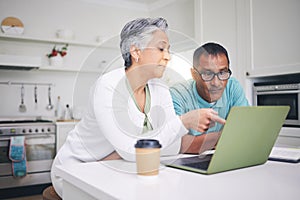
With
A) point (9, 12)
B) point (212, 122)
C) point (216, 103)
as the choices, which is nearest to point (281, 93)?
point (216, 103)

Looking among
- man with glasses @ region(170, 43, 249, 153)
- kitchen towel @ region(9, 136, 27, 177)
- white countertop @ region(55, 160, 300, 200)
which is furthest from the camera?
kitchen towel @ region(9, 136, 27, 177)

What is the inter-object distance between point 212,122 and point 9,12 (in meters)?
3.62

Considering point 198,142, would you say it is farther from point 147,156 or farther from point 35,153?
point 35,153

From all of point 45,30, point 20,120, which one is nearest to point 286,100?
point 20,120

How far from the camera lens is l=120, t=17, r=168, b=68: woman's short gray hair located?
813 mm

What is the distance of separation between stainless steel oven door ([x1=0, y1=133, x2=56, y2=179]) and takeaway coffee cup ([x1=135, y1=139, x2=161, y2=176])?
2.76m

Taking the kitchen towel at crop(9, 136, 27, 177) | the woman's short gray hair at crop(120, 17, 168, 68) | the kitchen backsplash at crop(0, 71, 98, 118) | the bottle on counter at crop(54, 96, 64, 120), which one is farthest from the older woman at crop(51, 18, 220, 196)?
the bottle on counter at crop(54, 96, 64, 120)

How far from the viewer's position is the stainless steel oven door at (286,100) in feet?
8.31

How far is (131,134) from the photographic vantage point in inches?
32.2

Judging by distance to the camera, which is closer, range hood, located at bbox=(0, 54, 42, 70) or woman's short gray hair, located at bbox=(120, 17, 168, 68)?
woman's short gray hair, located at bbox=(120, 17, 168, 68)

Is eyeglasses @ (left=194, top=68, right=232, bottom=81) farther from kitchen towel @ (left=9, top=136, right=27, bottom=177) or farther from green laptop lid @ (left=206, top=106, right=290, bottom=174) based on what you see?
kitchen towel @ (left=9, top=136, right=27, bottom=177)

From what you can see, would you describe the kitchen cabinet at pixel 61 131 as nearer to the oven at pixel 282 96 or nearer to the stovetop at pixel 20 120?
Result: the stovetop at pixel 20 120

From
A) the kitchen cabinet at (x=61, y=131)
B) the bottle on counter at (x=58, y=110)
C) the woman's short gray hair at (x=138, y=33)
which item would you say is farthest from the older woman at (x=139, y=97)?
the bottle on counter at (x=58, y=110)

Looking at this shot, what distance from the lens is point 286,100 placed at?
103 inches
